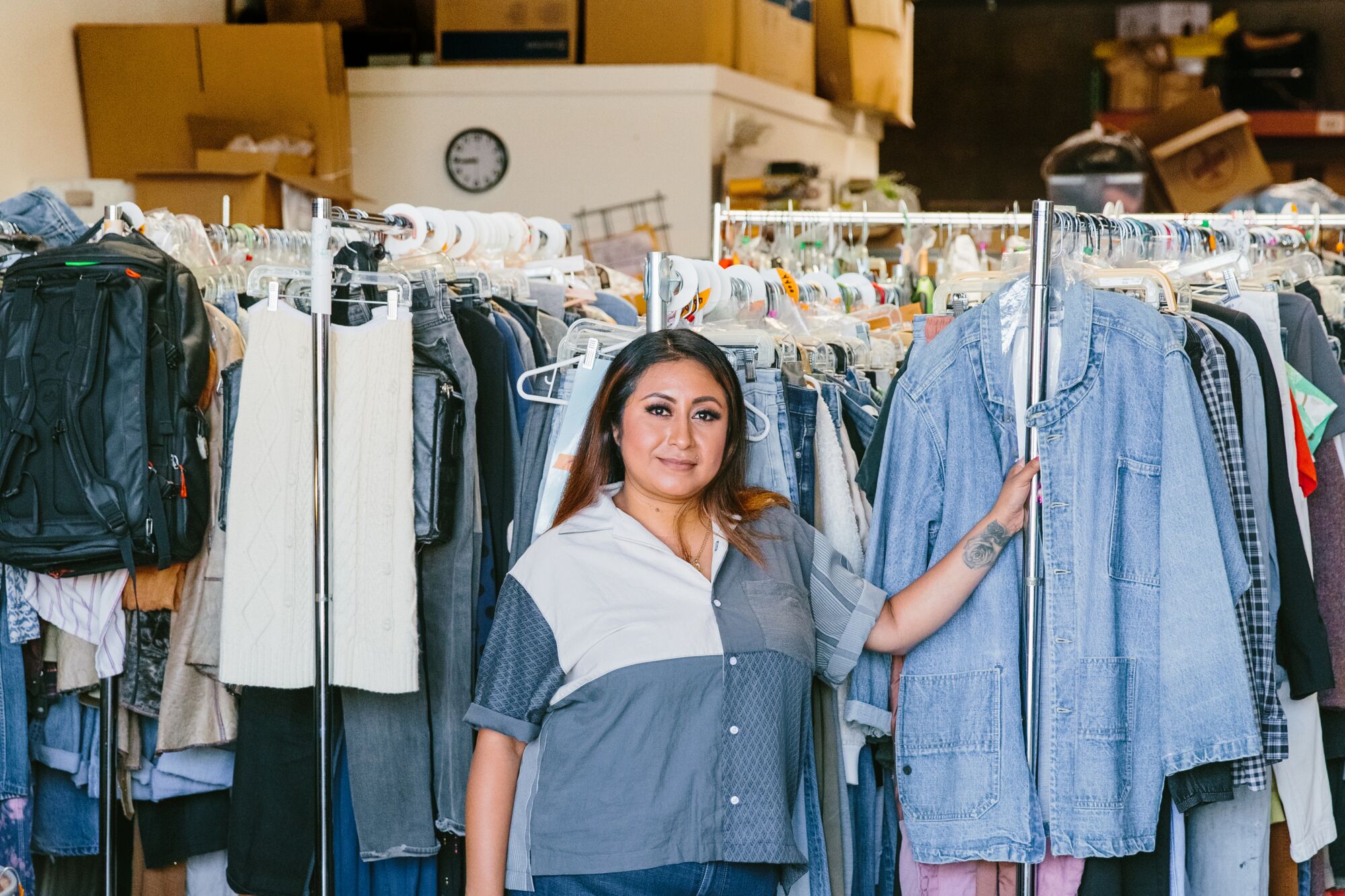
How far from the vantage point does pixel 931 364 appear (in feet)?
7.75

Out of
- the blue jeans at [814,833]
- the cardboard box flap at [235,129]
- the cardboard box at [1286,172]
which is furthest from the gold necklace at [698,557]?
the cardboard box at [1286,172]

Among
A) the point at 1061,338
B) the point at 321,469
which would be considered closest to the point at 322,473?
the point at 321,469

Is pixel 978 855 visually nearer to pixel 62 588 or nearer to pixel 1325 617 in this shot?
pixel 1325 617

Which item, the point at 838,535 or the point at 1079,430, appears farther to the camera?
the point at 838,535

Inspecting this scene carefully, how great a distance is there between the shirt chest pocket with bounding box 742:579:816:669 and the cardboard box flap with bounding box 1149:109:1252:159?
566 centimetres

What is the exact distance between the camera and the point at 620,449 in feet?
7.58

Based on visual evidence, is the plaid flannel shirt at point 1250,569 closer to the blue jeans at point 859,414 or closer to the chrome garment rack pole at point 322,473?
the blue jeans at point 859,414

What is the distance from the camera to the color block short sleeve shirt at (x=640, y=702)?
2.04 meters

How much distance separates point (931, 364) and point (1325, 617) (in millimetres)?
933

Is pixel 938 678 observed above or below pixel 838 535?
below

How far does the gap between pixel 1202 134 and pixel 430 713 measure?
18.9 ft

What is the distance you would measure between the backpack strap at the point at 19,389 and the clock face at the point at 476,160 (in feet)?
13.1

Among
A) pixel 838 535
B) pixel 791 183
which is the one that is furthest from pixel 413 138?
pixel 838 535

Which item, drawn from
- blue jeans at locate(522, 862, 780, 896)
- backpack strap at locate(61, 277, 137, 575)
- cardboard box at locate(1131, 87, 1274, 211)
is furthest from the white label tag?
cardboard box at locate(1131, 87, 1274, 211)
